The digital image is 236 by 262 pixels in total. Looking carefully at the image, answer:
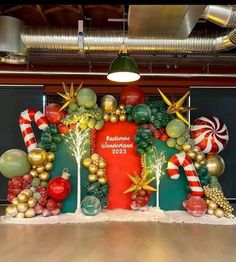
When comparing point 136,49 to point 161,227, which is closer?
point 161,227

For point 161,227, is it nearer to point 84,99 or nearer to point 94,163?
point 94,163

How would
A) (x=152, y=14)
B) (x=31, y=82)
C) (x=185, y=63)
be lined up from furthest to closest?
1. (x=31, y=82)
2. (x=185, y=63)
3. (x=152, y=14)

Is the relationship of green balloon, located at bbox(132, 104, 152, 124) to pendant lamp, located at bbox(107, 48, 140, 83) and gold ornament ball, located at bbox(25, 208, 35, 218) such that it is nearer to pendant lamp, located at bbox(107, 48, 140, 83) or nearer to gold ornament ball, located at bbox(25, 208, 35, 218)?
pendant lamp, located at bbox(107, 48, 140, 83)

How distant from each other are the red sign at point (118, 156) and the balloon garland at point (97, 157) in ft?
0.42

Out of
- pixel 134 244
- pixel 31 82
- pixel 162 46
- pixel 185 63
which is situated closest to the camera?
pixel 134 244

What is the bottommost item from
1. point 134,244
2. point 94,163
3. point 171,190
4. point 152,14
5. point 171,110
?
point 134,244

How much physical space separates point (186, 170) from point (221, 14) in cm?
262

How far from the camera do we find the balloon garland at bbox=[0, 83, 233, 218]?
5.37 m

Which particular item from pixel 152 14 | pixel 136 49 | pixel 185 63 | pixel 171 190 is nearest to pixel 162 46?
pixel 136 49

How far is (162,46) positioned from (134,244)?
294 centimetres

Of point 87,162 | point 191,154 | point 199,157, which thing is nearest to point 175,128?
point 191,154

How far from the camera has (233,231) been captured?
480 centimetres

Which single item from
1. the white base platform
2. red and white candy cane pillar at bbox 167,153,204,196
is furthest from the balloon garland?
the white base platform

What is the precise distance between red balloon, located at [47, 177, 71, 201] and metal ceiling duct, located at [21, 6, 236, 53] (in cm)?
209
